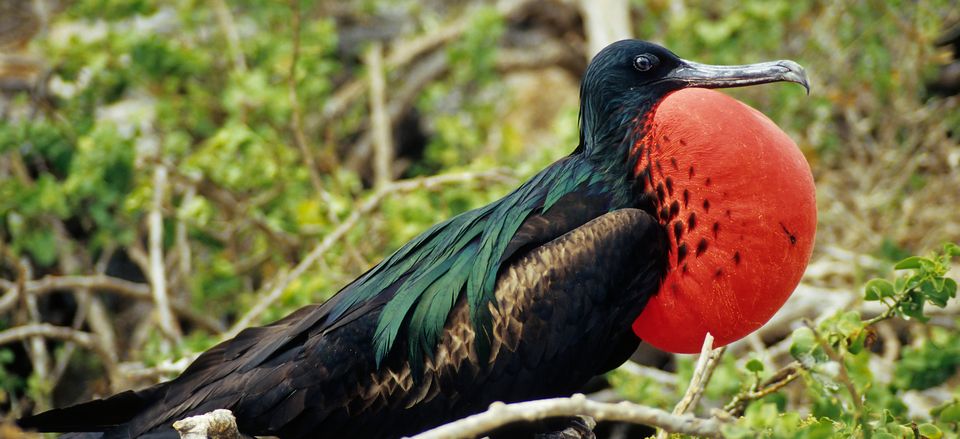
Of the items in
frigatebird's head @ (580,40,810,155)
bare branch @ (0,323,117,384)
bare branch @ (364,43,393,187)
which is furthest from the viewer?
bare branch @ (364,43,393,187)

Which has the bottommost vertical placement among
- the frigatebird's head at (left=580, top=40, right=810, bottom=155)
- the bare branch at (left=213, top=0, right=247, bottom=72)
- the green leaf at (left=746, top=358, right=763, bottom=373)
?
the green leaf at (left=746, top=358, right=763, bottom=373)

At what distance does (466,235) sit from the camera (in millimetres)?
2543

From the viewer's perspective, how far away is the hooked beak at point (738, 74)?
2.40 m

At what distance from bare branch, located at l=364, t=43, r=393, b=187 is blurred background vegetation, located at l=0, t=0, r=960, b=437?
16 mm

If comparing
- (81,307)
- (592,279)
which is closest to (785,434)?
(592,279)

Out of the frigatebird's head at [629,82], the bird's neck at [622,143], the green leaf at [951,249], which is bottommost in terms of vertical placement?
the green leaf at [951,249]

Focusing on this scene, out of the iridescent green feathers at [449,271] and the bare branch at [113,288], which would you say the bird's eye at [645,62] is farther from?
the bare branch at [113,288]

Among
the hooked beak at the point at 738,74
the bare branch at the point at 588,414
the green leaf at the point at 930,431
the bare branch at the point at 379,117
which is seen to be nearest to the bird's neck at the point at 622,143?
the hooked beak at the point at 738,74

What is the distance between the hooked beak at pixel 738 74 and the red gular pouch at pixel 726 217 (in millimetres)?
133

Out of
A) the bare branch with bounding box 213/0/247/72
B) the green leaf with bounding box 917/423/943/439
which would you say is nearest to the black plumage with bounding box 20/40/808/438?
the green leaf with bounding box 917/423/943/439

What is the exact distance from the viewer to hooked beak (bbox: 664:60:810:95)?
94.3 inches

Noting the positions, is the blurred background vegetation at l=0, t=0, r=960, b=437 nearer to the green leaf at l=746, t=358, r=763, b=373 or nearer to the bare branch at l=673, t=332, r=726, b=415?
the green leaf at l=746, t=358, r=763, b=373

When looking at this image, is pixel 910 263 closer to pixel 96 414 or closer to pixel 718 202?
pixel 718 202

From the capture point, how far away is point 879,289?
7.52 feet
